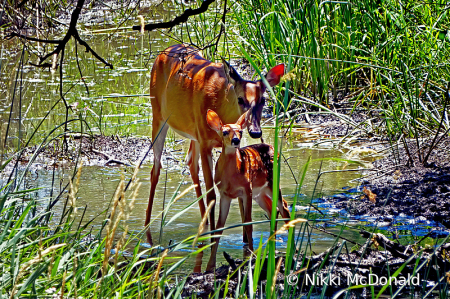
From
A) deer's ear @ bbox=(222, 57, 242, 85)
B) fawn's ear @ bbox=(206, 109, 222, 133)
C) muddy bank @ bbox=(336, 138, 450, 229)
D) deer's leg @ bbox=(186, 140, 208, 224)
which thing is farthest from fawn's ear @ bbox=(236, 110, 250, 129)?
deer's leg @ bbox=(186, 140, 208, 224)

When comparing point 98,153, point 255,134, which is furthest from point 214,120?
point 98,153

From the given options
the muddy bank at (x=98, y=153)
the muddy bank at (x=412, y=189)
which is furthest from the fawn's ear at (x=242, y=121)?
the muddy bank at (x=98, y=153)

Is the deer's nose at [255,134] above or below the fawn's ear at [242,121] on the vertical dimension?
below

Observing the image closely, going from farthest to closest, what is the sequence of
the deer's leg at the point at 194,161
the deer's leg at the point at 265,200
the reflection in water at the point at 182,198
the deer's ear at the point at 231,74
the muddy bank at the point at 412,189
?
1. the deer's leg at the point at 194,161
2. the muddy bank at the point at 412,189
3. the reflection in water at the point at 182,198
4. the deer's ear at the point at 231,74
5. the deer's leg at the point at 265,200

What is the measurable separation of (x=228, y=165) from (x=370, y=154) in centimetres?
276

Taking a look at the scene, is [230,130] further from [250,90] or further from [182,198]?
[182,198]

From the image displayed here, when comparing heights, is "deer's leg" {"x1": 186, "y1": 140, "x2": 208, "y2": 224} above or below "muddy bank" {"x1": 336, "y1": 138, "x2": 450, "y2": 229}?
above

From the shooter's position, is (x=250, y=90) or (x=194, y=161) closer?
(x=250, y=90)

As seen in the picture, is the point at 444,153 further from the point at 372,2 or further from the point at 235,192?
the point at 235,192

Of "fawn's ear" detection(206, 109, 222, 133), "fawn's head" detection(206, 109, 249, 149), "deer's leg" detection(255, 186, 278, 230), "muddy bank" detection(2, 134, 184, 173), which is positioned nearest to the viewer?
"fawn's head" detection(206, 109, 249, 149)

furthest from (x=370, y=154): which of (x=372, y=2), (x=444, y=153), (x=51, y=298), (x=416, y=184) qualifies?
(x=51, y=298)

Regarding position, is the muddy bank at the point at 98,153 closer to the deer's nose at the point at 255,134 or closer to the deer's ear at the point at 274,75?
the deer's ear at the point at 274,75

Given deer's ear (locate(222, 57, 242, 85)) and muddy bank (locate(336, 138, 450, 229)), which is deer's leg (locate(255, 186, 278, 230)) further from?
deer's ear (locate(222, 57, 242, 85))

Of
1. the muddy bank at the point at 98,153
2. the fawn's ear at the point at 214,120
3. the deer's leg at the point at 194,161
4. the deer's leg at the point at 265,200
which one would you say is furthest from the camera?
the muddy bank at the point at 98,153
